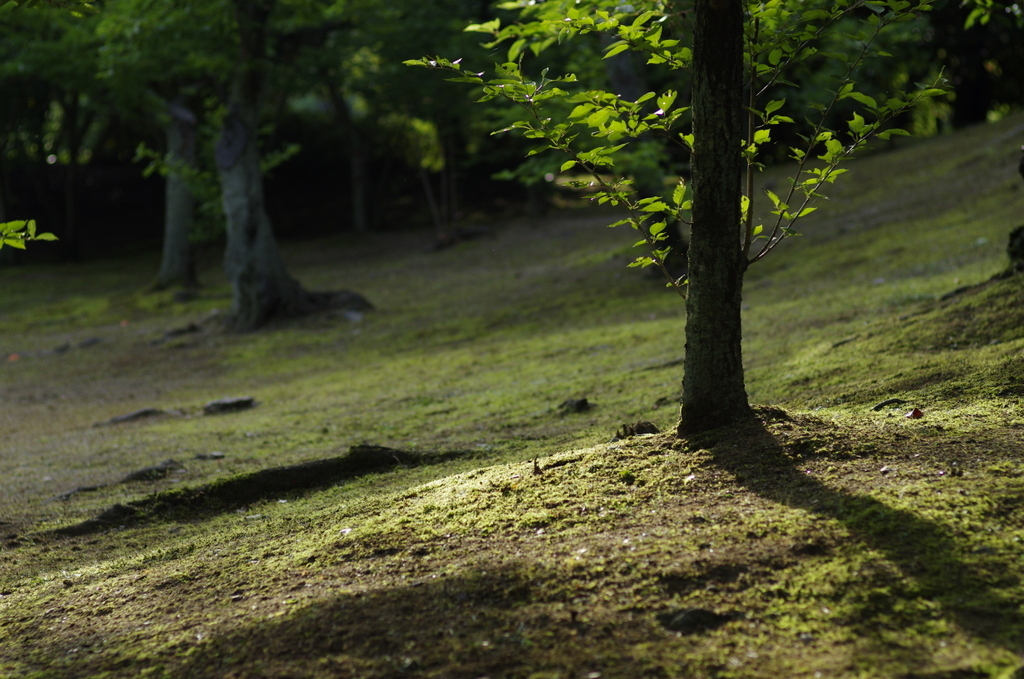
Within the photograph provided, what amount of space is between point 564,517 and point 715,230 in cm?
117

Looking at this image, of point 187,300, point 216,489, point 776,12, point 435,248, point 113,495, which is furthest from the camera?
point 435,248

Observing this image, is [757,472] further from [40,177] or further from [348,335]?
[40,177]

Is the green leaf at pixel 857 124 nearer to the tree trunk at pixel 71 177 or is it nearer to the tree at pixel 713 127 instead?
the tree at pixel 713 127

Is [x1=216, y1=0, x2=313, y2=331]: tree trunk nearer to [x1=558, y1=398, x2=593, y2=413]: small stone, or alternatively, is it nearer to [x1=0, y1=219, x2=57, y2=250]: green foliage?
[x1=558, y1=398, x2=593, y2=413]: small stone

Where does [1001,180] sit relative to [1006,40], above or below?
below

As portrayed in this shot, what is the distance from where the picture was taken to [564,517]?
9.72 feet

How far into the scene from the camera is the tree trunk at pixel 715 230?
10.2ft

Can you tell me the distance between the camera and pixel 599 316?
414 inches

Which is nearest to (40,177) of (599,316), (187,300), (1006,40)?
(187,300)

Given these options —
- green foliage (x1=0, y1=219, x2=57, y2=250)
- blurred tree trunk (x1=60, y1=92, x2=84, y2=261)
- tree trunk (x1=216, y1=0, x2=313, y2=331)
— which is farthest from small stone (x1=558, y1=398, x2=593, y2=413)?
blurred tree trunk (x1=60, y1=92, x2=84, y2=261)

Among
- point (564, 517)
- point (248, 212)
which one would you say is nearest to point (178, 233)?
point (248, 212)

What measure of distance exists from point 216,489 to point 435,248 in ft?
55.4

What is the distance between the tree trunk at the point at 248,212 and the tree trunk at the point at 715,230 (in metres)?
10.0

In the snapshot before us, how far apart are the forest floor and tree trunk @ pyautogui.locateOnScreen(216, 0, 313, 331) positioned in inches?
161
